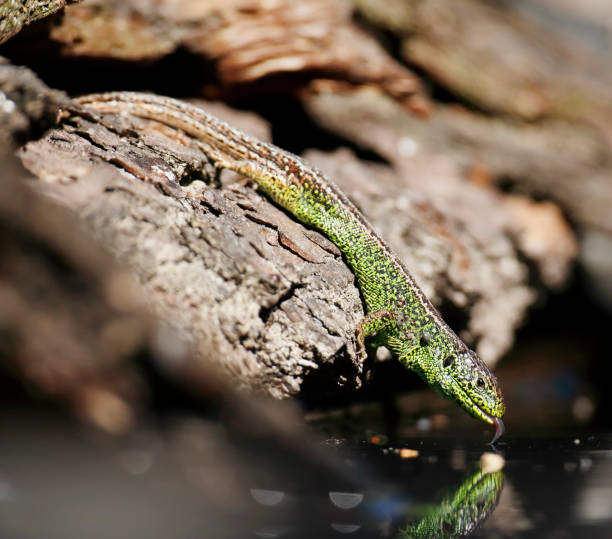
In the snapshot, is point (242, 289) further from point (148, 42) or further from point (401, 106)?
point (401, 106)

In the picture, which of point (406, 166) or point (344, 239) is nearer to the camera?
point (344, 239)

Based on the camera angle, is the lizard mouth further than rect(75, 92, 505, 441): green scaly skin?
No

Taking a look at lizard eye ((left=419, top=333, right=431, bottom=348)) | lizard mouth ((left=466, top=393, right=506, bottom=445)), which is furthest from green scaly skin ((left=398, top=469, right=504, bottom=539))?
lizard eye ((left=419, top=333, right=431, bottom=348))

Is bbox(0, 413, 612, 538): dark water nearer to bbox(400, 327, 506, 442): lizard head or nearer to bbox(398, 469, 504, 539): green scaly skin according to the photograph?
bbox(398, 469, 504, 539): green scaly skin

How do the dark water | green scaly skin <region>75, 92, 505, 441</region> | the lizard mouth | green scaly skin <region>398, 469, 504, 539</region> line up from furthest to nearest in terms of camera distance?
1. green scaly skin <region>75, 92, 505, 441</region>
2. the lizard mouth
3. green scaly skin <region>398, 469, 504, 539</region>
4. the dark water

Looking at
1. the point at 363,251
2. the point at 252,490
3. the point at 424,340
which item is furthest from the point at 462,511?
the point at 363,251

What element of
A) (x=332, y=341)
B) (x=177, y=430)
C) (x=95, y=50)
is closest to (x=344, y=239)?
(x=332, y=341)

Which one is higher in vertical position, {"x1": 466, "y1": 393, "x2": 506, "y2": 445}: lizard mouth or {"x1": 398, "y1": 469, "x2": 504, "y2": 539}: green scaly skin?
{"x1": 398, "y1": 469, "x2": 504, "y2": 539}: green scaly skin

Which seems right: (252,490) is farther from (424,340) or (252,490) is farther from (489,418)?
(489,418)
